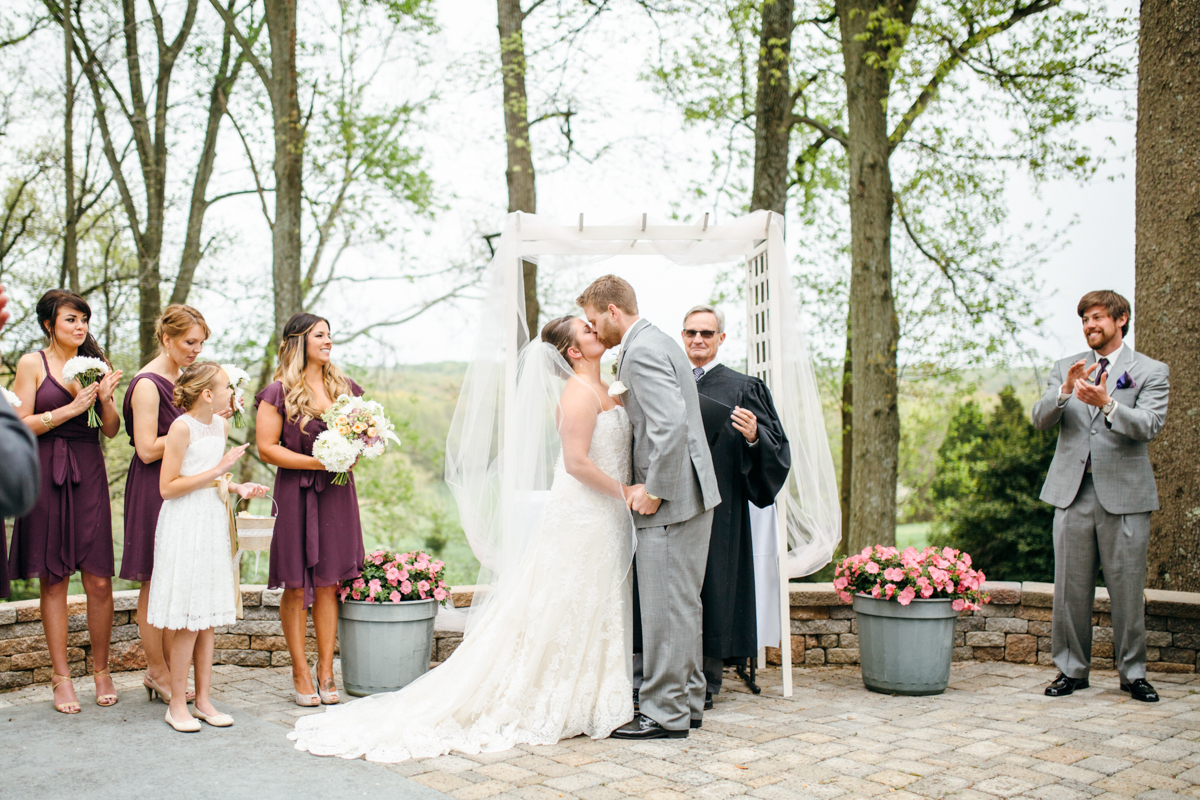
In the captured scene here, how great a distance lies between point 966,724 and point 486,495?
2.45 meters

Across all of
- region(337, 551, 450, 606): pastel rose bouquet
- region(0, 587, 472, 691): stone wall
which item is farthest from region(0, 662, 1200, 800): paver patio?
region(337, 551, 450, 606): pastel rose bouquet

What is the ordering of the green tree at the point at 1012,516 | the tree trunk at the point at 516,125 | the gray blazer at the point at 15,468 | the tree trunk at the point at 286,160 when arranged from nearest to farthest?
the gray blazer at the point at 15,468 < the green tree at the point at 1012,516 < the tree trunk at the point at 516,125 < the tree trunk at the point at 286,160

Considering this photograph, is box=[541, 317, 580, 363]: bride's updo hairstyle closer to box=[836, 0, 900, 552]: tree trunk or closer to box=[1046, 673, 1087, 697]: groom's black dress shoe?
box=[1046, 673, 1087, 697]: groom's black dress shoe

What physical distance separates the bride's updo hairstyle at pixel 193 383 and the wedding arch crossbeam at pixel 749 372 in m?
1.18

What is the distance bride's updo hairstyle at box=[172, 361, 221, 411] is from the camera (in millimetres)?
3871

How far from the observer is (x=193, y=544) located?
386 centimetres

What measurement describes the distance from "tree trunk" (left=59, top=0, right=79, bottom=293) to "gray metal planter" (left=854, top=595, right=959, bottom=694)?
988 cm

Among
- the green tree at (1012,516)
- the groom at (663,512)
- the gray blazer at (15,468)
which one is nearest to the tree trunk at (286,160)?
the groom at (663,512)

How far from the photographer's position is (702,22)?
11484 millimetres

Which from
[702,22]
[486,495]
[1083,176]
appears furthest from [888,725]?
[702,22]

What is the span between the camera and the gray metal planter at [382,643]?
4.45 metres

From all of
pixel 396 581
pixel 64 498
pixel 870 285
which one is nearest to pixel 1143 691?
pixel 396 581

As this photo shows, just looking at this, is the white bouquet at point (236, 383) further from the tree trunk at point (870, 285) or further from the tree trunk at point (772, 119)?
the tree trunk at point (870, 285)

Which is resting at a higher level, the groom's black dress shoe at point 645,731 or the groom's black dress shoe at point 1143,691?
the groom's black dress shoe at point 645,731
